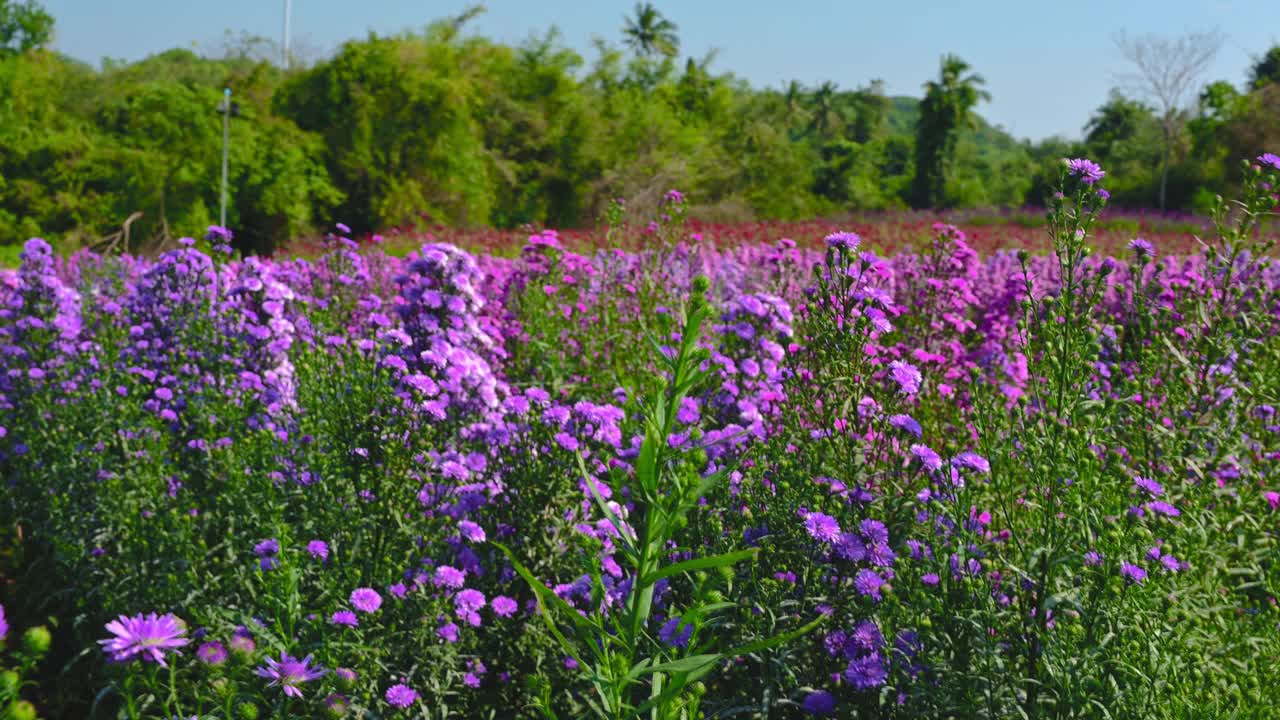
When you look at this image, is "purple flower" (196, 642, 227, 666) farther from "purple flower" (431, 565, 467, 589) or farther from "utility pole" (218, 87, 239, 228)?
"utility pole" (218, 87, 239, 228)

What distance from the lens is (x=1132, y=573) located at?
202cm

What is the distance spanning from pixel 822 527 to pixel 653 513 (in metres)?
1.03

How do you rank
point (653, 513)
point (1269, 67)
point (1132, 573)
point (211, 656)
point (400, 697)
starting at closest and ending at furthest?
point (653, 513) < point (211, 656) < point (1132, 573) < point (400, 697) < point (1269, 67)

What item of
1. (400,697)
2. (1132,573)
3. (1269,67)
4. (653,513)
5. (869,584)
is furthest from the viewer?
(1269,67)

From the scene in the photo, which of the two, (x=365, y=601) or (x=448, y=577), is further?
(x=448, y=577)

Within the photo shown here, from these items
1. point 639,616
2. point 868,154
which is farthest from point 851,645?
point 868,154

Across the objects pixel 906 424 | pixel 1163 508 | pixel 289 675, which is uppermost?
pixel 906 424

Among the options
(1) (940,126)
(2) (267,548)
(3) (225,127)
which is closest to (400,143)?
(3) (225,127)

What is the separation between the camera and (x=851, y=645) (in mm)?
2232

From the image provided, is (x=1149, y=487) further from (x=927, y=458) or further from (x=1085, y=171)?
(x=1085, y=171)

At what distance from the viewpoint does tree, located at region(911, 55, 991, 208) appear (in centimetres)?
4534

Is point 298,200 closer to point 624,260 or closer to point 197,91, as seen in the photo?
point 197,91

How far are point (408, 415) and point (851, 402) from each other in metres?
1.47

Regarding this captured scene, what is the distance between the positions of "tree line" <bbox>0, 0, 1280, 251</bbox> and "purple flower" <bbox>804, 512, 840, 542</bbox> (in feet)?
17.3
